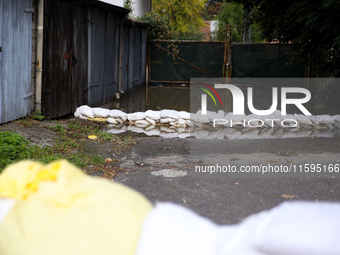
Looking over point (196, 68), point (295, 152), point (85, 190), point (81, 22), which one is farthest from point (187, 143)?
point (196, 68)

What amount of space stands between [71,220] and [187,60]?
1682cm

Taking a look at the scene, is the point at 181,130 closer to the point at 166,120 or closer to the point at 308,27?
the point at 166,120

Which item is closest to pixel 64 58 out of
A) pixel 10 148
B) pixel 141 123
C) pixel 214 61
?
pixel 141 123

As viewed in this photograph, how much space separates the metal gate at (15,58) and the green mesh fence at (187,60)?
1096 cm

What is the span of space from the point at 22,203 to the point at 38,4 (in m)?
6.88

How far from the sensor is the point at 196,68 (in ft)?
58.0

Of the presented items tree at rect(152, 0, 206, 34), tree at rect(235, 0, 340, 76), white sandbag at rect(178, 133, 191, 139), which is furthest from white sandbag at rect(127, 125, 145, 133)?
tree at rect(152, 0, 206, 34)

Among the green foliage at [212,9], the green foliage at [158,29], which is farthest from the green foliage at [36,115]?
the green foliage at [212,9]

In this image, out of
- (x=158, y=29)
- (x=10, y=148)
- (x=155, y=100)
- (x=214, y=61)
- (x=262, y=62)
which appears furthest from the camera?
(x=158, y=29)

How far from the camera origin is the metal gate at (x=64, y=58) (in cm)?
774

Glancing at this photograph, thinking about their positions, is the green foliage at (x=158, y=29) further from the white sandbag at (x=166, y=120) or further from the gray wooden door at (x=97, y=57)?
the white sandbag at (x=166, y=120)

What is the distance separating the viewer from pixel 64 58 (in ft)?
27.9

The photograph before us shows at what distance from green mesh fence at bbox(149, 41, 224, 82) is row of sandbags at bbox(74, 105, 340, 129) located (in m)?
9.29

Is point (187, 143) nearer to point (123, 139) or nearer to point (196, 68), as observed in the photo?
point (123, 139)
